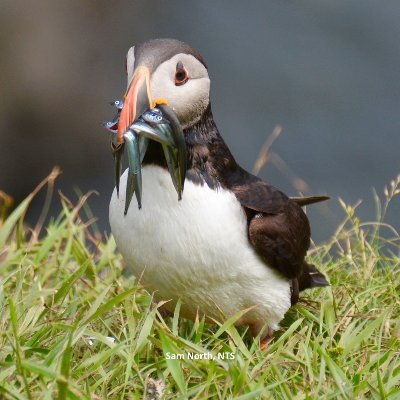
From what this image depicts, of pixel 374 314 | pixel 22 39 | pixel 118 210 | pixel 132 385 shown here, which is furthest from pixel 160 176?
pixel 22 39

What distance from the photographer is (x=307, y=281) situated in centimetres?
432

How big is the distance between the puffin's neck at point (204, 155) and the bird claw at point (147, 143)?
95 mm

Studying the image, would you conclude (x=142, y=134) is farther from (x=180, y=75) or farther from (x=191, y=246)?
(x=191, y=246)

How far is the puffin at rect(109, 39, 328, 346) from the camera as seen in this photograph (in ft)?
12.2

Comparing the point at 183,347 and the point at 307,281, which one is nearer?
the point at 183,347

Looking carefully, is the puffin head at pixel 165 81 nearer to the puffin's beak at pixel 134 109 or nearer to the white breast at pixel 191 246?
the puffin's beak at pixel 134 109

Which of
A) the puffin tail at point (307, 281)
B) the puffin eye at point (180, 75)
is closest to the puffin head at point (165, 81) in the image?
the puffin eye at point (180, 75)

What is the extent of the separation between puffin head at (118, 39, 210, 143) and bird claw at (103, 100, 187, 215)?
0.12 feet

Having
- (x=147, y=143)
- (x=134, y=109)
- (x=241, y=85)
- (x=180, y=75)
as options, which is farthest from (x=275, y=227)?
(x=241, y=85)

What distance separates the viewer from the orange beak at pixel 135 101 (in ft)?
11.1

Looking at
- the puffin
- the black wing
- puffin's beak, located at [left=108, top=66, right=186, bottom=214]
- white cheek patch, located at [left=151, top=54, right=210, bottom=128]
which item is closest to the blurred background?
the black wing

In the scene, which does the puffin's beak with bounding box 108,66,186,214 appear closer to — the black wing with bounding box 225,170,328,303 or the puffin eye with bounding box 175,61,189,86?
the puffin eye with bounding box 175,61,189,86

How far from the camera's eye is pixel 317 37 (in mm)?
9609

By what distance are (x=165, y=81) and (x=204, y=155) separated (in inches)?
16.7
